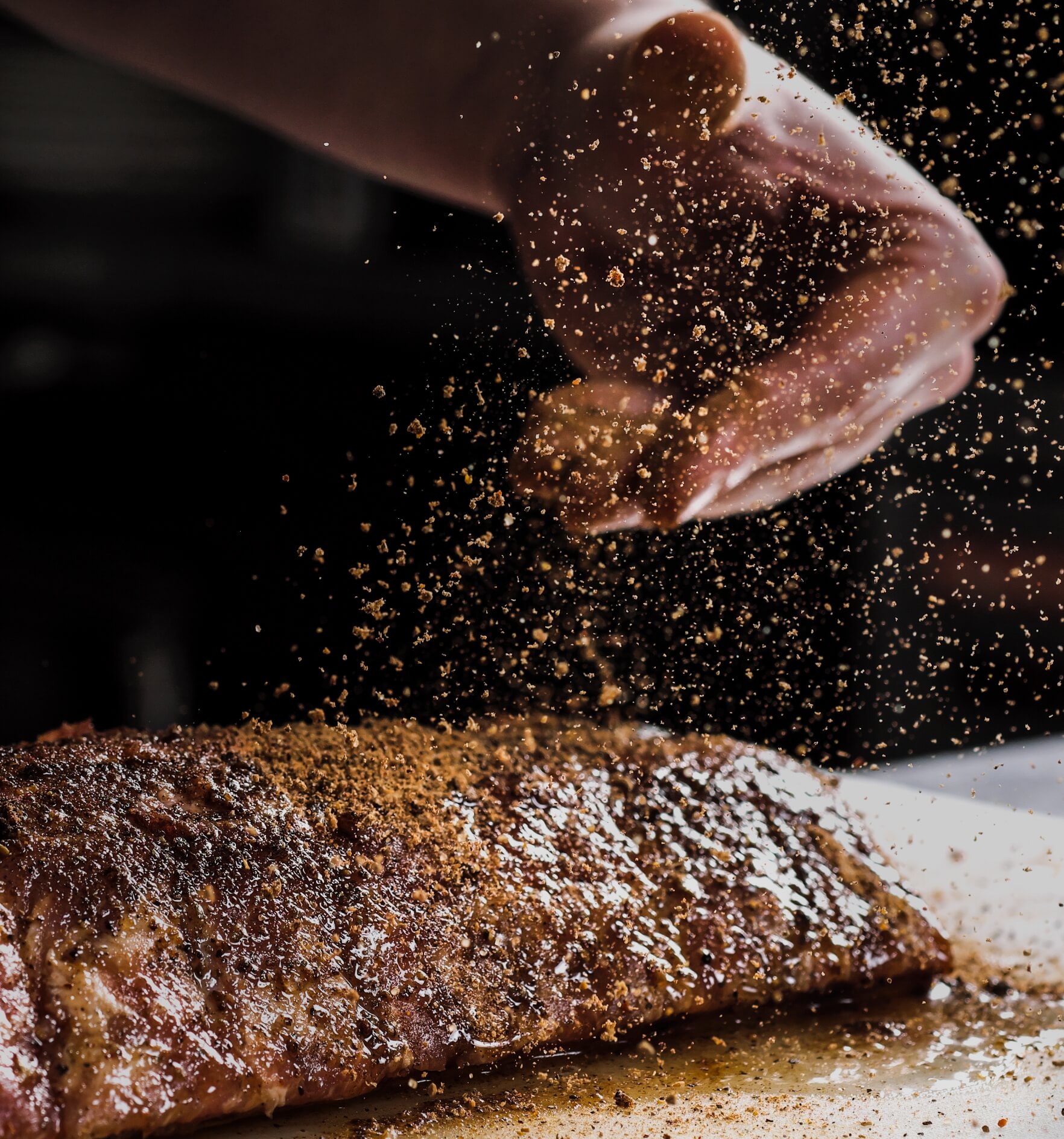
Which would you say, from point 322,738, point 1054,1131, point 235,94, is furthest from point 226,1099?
point 235,94

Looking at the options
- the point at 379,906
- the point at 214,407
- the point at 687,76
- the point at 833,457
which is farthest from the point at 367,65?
the point at 214,407

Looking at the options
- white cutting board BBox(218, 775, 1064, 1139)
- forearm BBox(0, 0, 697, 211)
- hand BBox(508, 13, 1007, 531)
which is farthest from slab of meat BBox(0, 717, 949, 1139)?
forearm BBox(0, 0, 697, 211)

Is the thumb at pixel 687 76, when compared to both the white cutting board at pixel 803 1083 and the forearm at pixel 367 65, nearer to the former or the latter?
the forearm at pixel 367 65

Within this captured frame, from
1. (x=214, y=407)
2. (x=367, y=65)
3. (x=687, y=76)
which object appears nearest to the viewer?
(x=687, y=76)

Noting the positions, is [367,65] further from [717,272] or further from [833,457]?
[833,457]

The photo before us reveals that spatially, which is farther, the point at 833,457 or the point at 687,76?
the point at 833,457

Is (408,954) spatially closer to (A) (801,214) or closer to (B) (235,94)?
(A) (801,214)

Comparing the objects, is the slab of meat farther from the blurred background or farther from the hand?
the blurred background
